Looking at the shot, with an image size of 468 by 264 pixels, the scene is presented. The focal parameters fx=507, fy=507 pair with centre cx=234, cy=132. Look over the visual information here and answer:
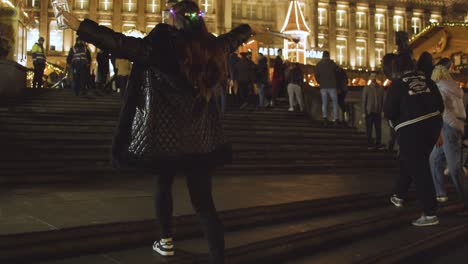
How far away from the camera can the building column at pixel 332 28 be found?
57.6m

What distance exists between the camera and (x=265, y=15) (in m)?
52.3

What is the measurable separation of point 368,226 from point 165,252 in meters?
2.25

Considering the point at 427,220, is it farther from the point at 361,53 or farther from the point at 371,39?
the point at 371,39

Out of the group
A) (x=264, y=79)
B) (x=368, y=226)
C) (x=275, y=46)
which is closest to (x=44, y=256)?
(x=368, y=226)

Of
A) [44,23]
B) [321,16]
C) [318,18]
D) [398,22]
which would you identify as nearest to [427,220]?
[44,23]

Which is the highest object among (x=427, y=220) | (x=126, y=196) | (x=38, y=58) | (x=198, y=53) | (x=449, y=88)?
(x=38, y=58)

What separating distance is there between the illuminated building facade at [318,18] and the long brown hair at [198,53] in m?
42.5

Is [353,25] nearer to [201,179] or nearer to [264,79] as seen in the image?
[264,79]

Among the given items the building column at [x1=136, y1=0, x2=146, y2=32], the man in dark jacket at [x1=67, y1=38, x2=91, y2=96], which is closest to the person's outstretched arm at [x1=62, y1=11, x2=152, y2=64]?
the man in dark jacket at [x1=67, y1=38, x2=91, y2=96]

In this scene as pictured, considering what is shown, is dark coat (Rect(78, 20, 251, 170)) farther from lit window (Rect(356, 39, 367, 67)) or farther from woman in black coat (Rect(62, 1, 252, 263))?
lit window (Rect(356, 39, 367, 67))

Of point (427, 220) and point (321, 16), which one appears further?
point (321, 16)

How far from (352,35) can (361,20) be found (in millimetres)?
2744

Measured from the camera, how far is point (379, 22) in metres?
60.8

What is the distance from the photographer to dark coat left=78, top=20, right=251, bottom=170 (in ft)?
9.34
